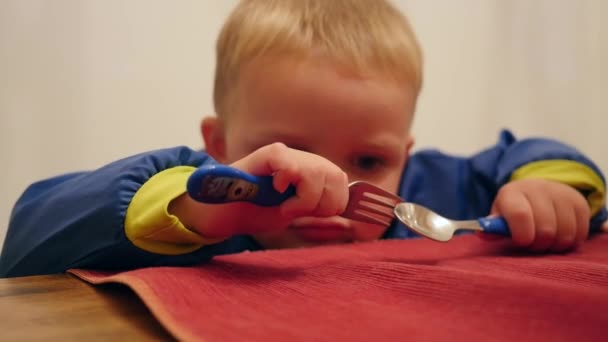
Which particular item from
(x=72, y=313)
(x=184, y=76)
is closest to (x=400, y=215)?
(x=72, y=313)

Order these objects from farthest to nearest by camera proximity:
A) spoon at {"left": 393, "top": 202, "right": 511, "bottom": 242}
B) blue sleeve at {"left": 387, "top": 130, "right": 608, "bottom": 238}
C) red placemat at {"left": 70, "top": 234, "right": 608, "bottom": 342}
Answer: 1. blue sleeve at {"left": 387, "top": 130, "right": 608, "bottom": 238}
2. spoon at {"left": 393, "top": 202, "right": 511, "bottom": 242}
3. red placemat at {"left": 70, "top": 234, "right": 608, "bottom": 342}

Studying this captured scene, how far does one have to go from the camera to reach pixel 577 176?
67cm

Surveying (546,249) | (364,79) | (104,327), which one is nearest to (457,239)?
(546,249)

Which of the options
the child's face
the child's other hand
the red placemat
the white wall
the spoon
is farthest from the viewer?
the white wall

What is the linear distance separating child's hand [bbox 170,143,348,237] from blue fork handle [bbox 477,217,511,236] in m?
0.20

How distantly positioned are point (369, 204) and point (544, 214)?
0.21m

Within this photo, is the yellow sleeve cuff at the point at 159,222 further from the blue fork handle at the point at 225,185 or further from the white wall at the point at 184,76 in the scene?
the white wall at the point at 184,76

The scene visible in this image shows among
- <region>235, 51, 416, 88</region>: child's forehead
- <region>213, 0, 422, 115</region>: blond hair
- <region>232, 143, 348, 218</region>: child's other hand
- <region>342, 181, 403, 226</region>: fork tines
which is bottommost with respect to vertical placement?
<region>342, 181, 403, 226</region>: fork tines

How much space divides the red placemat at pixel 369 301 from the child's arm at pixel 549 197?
13 cm

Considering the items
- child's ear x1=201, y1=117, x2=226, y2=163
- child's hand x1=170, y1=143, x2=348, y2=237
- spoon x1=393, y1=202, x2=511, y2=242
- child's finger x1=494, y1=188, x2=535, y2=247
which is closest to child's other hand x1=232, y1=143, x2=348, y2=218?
child's hand x1=170, y1=143, x2=348, y2=237

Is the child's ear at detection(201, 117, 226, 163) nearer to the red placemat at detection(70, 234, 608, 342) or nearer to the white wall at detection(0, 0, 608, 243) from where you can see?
the red placemat at detection(70, 234, 608, 342)

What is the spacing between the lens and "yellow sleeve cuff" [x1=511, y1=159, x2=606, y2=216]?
2.19ft

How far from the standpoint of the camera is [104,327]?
11.0 inches

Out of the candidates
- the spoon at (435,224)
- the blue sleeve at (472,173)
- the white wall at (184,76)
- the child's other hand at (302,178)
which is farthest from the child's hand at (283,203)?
the white wall at (184,76)
